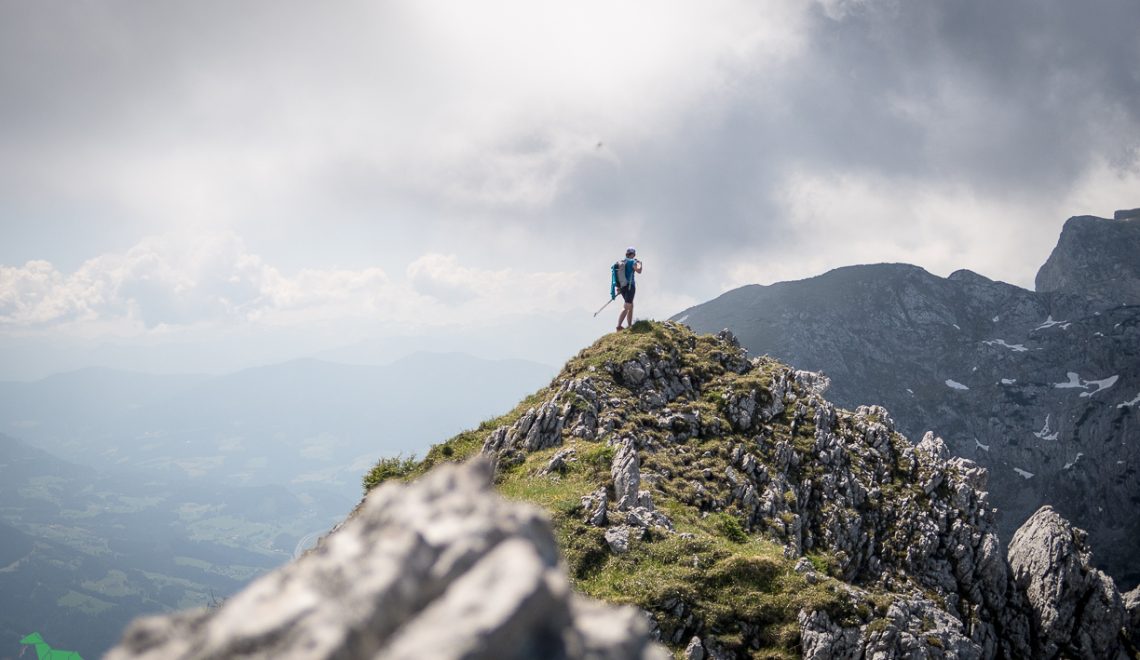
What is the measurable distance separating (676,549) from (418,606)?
48.2 feet

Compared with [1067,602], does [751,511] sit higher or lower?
higher

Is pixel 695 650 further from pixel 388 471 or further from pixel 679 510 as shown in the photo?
pixel 388 471

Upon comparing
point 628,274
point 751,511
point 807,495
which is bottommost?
point 807,495

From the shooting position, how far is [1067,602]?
27328 mm

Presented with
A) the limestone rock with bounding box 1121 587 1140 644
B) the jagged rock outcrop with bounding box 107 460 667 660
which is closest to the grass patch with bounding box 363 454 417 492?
the jagged rock outcrop with bounding box 107 460 667 660

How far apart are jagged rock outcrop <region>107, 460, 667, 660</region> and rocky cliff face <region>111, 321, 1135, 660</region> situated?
0.02 meters

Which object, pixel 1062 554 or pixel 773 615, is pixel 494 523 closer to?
pixel 773 615

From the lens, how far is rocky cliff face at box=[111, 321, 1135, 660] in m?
4.01

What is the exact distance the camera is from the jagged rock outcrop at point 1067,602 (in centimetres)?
2617

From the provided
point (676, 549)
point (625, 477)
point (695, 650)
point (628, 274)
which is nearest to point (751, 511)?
point (625, 477)

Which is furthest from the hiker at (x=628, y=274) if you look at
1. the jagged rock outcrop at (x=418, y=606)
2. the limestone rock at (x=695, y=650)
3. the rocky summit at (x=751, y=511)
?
the jagged rock outcrop at (x=418, y=606)

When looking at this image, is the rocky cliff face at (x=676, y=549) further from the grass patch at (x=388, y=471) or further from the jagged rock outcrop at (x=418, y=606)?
the grass patch at (x=388, y=471)

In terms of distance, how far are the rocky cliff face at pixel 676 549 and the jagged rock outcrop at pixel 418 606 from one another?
0.02m

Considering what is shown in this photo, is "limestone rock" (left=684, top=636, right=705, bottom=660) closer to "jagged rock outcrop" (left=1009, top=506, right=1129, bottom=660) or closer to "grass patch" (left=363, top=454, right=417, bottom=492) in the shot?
"grass patch" (left=363, top=454, right=417, bottom=492)
